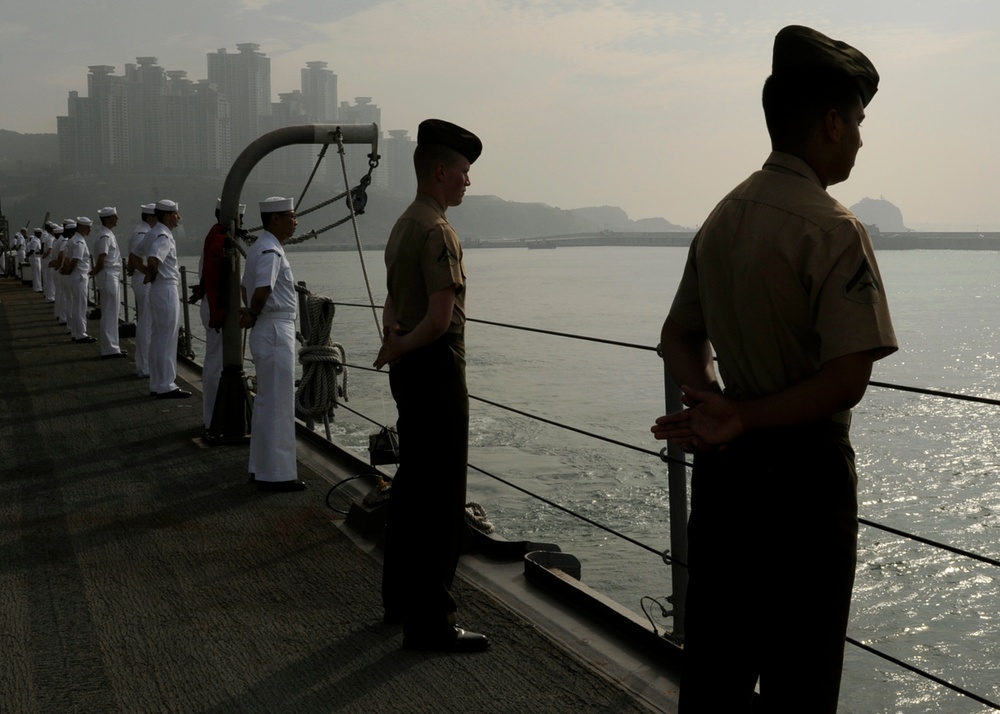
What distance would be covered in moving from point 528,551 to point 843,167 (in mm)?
2877

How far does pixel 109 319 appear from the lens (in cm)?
1334

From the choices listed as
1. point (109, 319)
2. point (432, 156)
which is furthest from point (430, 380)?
point (109, 319)

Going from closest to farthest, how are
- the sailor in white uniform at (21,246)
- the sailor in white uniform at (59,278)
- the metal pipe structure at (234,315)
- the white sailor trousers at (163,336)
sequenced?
the metal pipe structure at (234,315) → the white sailor trousers at (163,336) → the sailor in white uniform at (59,278) → the sailor in white uniform at (21,246)

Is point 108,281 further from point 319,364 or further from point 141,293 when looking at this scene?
point 319,364

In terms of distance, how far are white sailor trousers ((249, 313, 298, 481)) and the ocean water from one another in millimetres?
4195

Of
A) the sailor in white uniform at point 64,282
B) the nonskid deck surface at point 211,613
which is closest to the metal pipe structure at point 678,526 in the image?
the nonskid deck surface at point 211,613

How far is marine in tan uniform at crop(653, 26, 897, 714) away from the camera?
5.79ft

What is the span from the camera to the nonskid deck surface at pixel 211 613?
3119 mm

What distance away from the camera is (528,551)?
446cm

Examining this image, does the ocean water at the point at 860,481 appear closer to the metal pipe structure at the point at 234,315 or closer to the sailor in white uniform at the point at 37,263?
the metal pipe structure at the point at 234,315

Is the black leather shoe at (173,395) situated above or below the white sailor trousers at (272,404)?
below

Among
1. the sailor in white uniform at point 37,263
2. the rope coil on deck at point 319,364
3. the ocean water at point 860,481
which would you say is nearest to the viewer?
the rope coil on deck at point 319,364

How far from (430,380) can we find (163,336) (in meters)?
6.93

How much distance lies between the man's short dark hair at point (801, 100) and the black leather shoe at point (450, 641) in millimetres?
2073
